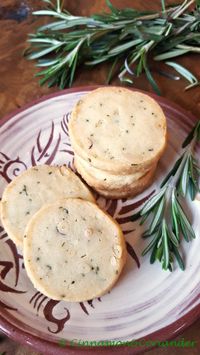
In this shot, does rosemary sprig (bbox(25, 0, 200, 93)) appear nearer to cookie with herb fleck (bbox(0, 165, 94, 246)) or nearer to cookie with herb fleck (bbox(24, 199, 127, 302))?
cookie with herb fleck (bbox(0, 165, 94, 246))

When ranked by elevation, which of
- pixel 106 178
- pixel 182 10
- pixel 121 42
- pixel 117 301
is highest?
pixel 182 10

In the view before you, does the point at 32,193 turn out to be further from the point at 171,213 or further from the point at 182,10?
the point at 182,10

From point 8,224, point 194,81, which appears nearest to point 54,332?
point 8,224

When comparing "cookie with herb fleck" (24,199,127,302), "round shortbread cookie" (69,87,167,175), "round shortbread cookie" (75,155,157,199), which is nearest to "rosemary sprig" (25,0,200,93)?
"round shortbread cookie" (69,87,167,175)

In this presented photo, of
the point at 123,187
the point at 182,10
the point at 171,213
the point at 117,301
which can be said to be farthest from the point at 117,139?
the point at 182,10

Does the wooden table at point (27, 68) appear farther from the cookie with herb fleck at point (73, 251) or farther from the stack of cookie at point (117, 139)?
the cookie with herb fleck at point (73, 251)

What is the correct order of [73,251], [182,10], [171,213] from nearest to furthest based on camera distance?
[73,251]
[171,213]
[182,10]

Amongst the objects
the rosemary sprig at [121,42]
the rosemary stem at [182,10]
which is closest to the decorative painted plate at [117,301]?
the rosemary sprig at [121,42]
